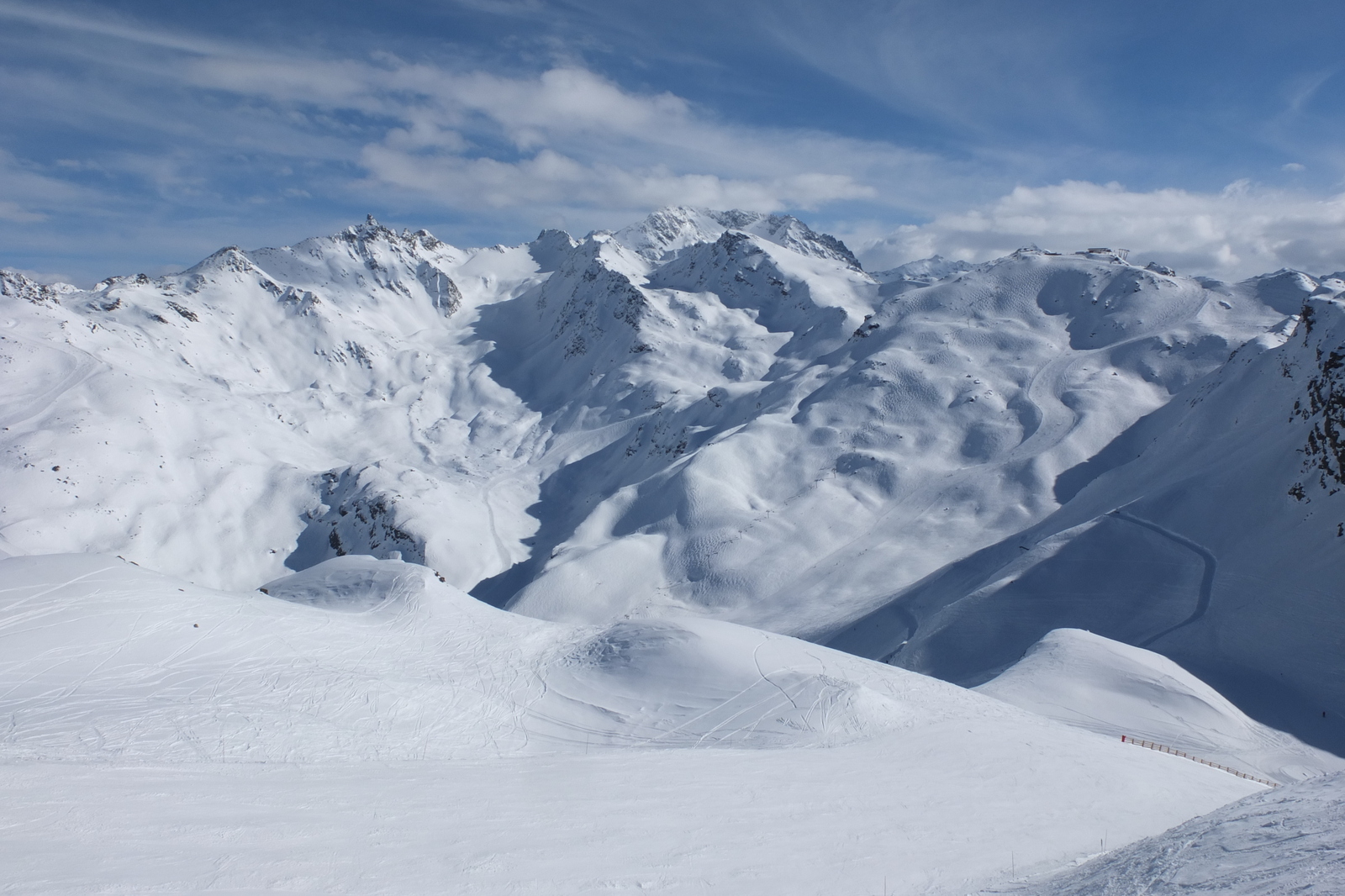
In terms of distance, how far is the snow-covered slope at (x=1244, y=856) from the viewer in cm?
701

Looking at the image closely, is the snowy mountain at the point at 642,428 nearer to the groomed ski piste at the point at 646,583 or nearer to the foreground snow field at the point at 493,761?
the groomed ski piste at the point at 646,583

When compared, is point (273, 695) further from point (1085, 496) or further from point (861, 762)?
point (1085, 496)

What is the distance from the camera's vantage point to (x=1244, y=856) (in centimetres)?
782

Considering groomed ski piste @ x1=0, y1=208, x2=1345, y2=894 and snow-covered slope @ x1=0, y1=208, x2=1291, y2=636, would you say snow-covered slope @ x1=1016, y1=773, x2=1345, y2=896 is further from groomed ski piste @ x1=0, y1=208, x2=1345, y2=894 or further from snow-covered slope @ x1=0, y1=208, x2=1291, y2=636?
snow-covered slope @ x1=0, y1=208, x2=1291, y2=636

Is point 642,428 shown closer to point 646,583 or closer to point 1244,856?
point 646,583

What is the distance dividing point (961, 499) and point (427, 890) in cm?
6852

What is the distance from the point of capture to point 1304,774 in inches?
1037

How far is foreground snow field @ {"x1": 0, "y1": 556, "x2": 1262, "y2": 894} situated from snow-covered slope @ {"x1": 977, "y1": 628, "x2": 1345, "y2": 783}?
766 centimetres

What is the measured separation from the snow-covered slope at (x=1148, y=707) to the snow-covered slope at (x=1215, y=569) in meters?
3.72

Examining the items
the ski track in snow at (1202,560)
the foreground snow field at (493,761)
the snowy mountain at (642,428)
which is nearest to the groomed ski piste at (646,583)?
the foreground snow field at (493,761)

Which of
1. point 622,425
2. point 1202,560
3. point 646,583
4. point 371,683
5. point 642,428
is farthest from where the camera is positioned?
point 622,425

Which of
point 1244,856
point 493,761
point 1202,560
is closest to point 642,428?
point 1202,560

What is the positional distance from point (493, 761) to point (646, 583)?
54744mm

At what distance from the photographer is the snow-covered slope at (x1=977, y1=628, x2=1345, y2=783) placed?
26625mm
